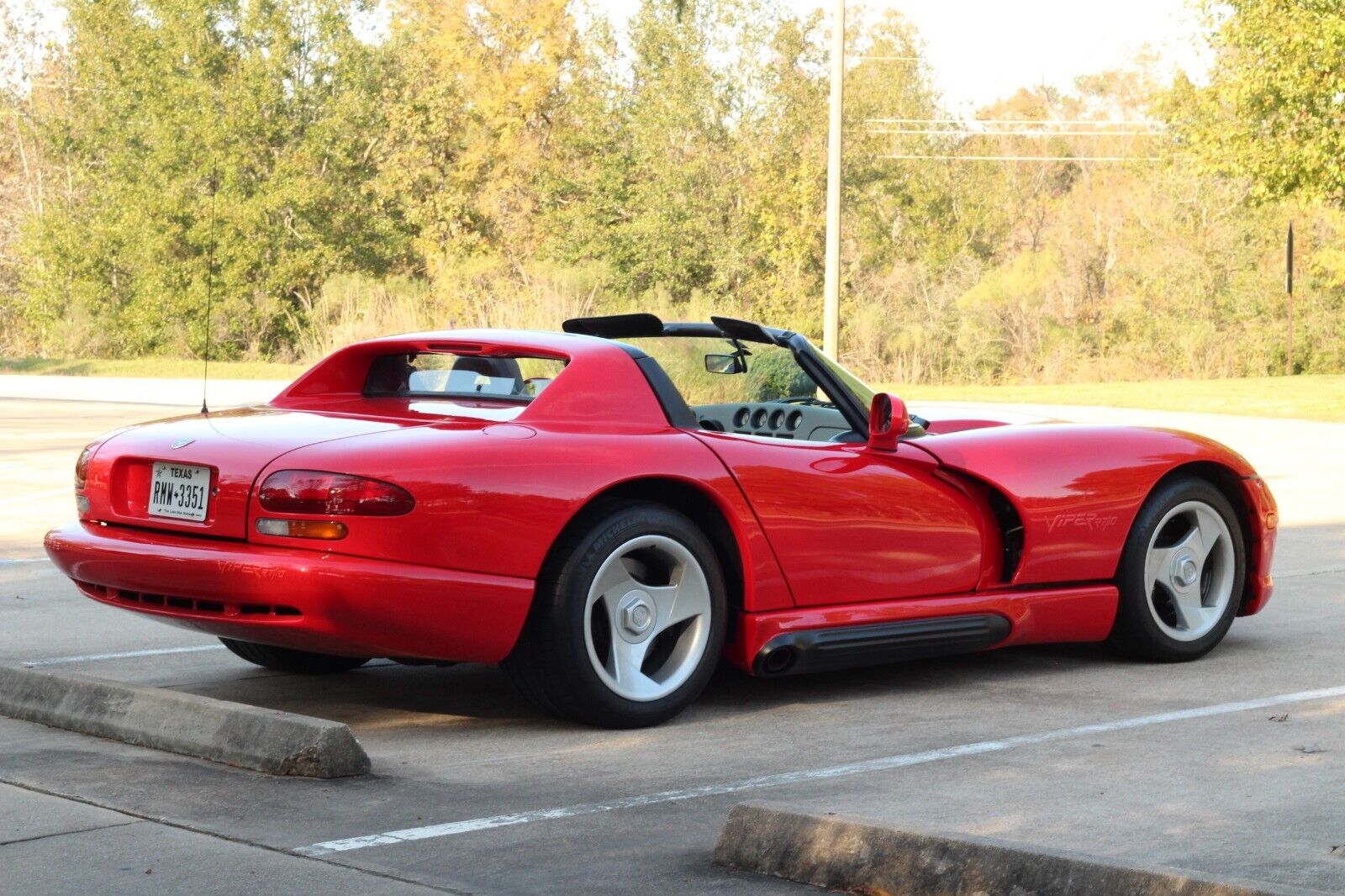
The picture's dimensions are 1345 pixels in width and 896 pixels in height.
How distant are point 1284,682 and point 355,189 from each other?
156 feet

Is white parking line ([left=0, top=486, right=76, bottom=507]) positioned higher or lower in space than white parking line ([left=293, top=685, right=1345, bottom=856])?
higher

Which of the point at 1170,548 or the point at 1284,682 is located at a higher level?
the point at 1170,548

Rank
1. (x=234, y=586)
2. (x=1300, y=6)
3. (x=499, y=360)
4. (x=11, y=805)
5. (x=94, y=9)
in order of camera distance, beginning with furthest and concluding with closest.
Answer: (x=94, y=9) → (x=1300, y=6) → (x=499, y=360) → (x=234, y=586) → (x=11, y=805)

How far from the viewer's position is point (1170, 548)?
6754 millimetres

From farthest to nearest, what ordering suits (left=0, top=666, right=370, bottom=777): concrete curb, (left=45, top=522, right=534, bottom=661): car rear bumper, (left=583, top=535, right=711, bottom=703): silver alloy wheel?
1. (left=583, top=535, right=711, bottom=703): silver alloy wheel
2. (left=45, top=522, right=534, bottom=661): car rear bumper
3. (left=0, top=666, right=370, bottom=777): concrete curb

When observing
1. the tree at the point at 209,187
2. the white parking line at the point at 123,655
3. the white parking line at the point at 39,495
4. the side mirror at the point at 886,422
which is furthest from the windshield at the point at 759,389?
the tree at the point at 209,187

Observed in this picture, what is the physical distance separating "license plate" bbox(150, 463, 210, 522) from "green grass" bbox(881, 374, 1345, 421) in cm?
2437

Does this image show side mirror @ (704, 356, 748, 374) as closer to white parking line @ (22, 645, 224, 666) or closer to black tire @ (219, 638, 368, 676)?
black tire @ (219, 638, 368, 676)

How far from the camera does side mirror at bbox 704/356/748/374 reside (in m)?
6.31

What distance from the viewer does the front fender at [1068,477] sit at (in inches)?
246

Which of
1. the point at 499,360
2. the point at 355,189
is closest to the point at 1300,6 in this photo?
the point at 499,360

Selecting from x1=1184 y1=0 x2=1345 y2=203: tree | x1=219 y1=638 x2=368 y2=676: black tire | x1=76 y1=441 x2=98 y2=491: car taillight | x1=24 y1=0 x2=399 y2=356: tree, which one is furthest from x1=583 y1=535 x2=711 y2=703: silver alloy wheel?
x1=24 y1=0 x2=399 y2=356: tree

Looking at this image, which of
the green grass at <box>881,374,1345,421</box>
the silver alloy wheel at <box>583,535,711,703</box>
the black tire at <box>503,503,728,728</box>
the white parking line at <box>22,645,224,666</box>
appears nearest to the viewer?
the black tire at <box>503,503,728,728</box>

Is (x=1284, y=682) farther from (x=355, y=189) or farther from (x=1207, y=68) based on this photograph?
(x=355, y=189)
